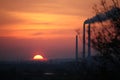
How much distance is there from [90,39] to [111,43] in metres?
1.84

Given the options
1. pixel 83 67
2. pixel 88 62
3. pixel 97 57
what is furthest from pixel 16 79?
pixel 97 57

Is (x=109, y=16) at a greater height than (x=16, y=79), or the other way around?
(x=109, y=16)

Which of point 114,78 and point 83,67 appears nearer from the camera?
point 114,78

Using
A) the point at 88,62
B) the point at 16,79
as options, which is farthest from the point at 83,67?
the point at 16,79

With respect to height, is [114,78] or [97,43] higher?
[97,43]

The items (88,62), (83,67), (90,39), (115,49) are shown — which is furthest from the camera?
(88,62)

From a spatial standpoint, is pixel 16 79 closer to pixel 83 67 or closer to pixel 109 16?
pixel 83 67

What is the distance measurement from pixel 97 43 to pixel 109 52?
0.88m

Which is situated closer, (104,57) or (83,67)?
(104,57)

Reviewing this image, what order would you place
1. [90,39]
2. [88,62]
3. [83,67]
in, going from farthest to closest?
1. [88,62]
2. [83,67]
3. [90,39]

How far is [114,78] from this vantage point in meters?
22.3

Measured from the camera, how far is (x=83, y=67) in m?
28.6

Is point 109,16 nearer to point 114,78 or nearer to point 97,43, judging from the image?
point 97,43

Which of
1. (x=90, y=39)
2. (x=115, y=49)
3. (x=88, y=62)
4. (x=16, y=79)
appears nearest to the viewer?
(x=115, y=49)
